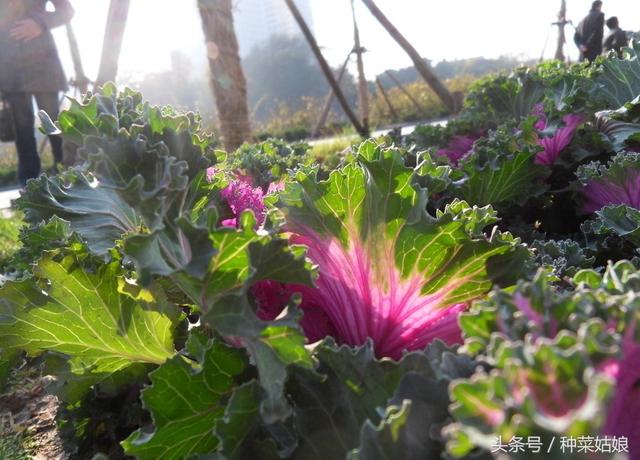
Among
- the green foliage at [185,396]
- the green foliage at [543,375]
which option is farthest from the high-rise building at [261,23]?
the green foliage at [543,375]

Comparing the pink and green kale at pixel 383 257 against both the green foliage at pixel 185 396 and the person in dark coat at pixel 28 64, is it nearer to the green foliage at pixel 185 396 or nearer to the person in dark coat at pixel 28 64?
the green foliage at pixel 185 396

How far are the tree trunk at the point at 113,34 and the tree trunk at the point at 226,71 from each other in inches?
29.2

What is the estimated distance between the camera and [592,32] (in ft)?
34.3

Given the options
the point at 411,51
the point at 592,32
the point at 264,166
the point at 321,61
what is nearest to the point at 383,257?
the point at 264,166

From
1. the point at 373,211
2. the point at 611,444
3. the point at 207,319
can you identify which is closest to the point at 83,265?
the point at 207,319

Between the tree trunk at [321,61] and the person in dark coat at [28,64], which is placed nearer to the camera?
the person in dark coat at [28,64]

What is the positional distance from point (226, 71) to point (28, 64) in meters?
1.78

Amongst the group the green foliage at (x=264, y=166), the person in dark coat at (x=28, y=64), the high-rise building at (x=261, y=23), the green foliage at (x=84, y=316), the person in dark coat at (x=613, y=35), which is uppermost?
the high-rise building at (x=261, y=23)

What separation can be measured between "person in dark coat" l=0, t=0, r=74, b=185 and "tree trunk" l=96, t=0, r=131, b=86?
0.41 m

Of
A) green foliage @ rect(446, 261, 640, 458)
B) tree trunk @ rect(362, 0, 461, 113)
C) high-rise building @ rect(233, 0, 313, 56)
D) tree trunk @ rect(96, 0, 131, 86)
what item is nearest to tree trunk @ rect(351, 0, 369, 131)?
tree trunk @ rect(362, 0, 461, 113)

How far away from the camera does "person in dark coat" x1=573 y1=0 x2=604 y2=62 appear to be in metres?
10.4

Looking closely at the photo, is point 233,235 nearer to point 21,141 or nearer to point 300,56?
point 21,141

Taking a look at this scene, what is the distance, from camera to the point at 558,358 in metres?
0.44

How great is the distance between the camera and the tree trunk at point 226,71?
5.53 metres
